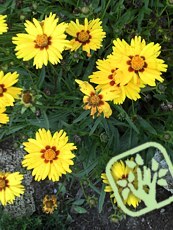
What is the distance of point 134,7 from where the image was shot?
2527mm

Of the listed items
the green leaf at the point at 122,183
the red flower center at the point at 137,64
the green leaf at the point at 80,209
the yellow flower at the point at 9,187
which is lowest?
the green leaf at the point at 80,209

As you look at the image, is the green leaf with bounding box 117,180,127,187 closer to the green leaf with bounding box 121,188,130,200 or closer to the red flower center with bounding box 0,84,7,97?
the green leaf with bounding box 121,188,130,200

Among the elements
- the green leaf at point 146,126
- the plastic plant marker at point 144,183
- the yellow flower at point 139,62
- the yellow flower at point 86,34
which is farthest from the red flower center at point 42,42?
the green leaf at point 146,126

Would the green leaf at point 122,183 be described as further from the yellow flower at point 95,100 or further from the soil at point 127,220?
the soil at point 127,220

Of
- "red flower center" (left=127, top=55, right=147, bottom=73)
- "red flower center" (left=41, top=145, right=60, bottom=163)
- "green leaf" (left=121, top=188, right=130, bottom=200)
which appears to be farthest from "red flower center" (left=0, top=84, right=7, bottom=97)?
"green leaf" (left=121, top=188, right=130, bottom=200)

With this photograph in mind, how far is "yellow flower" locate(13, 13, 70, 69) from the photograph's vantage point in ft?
6.23

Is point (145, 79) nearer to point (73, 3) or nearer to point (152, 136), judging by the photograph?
point (152, 136)

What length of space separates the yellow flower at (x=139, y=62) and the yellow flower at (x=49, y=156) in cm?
41

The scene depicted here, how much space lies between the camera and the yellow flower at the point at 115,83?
1.83m

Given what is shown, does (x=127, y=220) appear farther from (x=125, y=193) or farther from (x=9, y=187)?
(x=9, y=187)

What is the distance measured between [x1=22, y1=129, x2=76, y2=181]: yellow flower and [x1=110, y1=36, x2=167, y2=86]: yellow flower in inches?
16.1

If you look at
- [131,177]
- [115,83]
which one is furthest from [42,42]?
[131,177]

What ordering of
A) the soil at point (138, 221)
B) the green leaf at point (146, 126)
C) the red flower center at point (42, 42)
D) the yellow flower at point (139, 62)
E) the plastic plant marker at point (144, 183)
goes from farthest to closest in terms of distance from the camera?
1. the soil at point (138, 221)
2. the green leaf at point (146, 126)
3. the red flower center at point (42, 42)
4. the yellow flower at point (139, 62)
5. the plastic plant marker at point (144, 183)

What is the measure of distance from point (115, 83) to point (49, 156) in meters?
0.42
